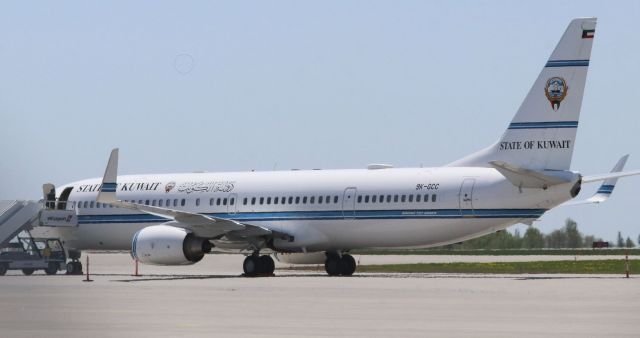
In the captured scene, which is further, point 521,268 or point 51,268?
point 521,268

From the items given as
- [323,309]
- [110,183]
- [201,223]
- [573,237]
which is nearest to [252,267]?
[201,223]

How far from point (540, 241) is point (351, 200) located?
7344 cm

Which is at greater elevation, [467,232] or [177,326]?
[467,232]

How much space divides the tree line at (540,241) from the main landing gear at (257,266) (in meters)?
64.8

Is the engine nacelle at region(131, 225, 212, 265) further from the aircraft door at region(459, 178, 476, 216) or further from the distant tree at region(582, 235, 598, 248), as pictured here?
the distant tree at region(582, 235, 598, 248)

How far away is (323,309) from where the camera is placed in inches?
843

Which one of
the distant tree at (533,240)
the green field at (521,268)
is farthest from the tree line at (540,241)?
the green field at (521,268)

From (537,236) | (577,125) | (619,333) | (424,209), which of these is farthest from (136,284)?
(537,236)

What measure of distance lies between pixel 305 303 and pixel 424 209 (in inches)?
611

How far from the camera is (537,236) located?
364 feet

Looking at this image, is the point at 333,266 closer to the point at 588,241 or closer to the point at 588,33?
the point at 588,33

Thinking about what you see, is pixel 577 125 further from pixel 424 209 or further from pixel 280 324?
pixel 280 324

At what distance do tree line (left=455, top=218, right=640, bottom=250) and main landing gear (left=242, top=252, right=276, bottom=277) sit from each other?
212 feet

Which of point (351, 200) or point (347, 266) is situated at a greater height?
point (351, 200)
